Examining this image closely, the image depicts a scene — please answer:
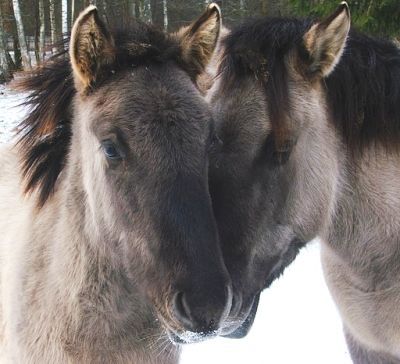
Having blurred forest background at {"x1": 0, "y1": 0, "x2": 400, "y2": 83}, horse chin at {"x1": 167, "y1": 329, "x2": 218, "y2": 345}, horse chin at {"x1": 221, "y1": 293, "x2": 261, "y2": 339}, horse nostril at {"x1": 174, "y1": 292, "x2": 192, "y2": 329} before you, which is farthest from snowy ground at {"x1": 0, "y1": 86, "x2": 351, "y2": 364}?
blurred forest background at {"x1": 0, "y1": 0, "x2": 400, "y2": 83}

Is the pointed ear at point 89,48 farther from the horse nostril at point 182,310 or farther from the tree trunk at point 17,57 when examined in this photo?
the tree trunk at point 17,57

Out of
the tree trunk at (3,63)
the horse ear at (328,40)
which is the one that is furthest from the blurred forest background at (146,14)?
the horse ear at (328,40)

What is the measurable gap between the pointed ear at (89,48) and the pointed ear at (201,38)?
0.48m

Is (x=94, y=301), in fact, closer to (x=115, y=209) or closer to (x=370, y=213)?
(x=115, y=209)

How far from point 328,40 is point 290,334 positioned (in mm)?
4246

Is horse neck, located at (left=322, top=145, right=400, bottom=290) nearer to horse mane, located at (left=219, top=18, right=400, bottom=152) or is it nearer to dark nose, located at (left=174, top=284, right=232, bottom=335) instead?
horse mane, located at (left=219, top=18, right=400, bottom=152)

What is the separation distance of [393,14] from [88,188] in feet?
22.5

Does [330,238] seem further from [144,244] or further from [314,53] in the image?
[144,244]

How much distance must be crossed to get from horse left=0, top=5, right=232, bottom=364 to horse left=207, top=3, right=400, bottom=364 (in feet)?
1.03

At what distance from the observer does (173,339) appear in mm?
2828

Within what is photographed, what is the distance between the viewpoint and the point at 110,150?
115 inches

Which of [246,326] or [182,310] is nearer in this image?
[182,310]

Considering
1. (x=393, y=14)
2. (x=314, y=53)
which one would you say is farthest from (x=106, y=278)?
(x=393, y=14)

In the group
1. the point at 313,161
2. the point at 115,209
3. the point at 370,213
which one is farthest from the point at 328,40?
the point at 115,209
